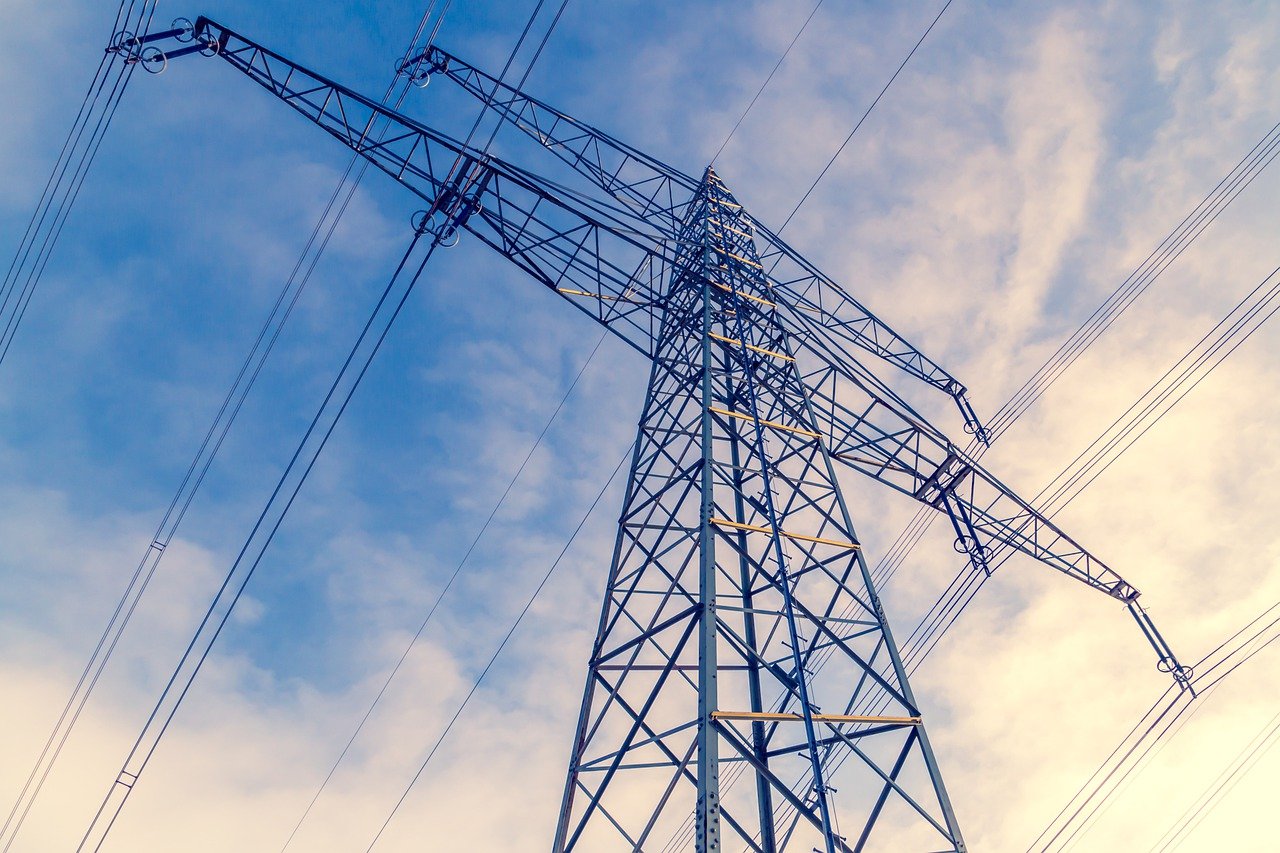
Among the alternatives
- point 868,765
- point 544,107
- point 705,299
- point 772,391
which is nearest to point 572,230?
point 705,299

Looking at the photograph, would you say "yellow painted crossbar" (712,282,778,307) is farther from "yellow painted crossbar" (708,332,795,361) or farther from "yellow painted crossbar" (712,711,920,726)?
"yellow painted crossbar" (712,711,920,726)

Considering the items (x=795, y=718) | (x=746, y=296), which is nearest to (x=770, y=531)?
(x=795, y=718)

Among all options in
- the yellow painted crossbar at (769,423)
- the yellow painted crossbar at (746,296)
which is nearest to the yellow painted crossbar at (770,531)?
the yellow painted crossbar at (769,423)

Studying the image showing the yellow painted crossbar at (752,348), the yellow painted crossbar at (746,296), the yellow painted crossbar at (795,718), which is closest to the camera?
the yellow painted crossbar at (795,718)

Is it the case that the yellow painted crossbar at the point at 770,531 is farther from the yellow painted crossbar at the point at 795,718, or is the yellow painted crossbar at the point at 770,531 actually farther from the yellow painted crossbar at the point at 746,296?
the yellow painted crossbar at the point at 746,296

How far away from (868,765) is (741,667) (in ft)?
8.39

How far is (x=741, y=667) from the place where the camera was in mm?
9055

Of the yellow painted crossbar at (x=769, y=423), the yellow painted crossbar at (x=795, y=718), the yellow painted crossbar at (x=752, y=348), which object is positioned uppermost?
the yellow painted crossbar at (x=752, y=348)

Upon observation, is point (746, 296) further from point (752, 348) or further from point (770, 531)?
point (770, 531)

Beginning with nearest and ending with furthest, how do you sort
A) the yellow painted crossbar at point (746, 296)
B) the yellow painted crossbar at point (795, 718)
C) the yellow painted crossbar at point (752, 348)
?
the yellow painted crossbar at point (795, 718)
the yellow painted crossbar at point (752, 348)
the yellow painted crossbar at point (746, 296)

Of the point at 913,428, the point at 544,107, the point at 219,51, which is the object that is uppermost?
the point at 544,107

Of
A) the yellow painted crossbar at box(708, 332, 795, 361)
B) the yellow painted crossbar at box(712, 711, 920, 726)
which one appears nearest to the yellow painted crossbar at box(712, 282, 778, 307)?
the yellow painted crossbar at box(708, 332, 795, 361)

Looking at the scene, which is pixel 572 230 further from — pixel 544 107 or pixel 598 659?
pixel 598 659

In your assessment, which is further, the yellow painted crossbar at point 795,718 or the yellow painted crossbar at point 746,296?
the yellow painted crossbar at point 746,296
